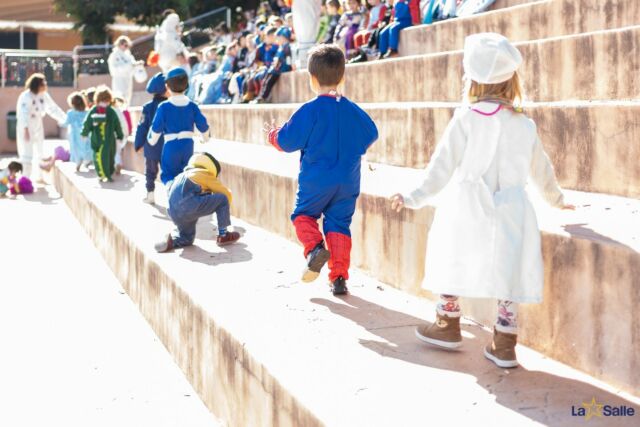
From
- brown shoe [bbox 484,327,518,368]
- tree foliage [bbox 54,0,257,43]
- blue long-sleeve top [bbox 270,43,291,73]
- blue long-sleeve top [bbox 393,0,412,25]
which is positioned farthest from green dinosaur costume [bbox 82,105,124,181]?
tree foliage [bbox 54,0,257,43]

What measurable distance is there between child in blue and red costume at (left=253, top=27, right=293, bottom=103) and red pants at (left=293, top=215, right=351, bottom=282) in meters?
7.23

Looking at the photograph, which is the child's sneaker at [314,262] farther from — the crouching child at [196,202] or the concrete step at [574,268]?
the crouching child at [196,202]

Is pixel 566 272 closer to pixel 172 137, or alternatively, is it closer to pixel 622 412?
pixel 622 412

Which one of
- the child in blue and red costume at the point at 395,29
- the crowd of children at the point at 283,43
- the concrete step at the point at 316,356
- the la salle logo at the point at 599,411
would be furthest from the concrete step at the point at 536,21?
the la salle logo at the point at 599,411

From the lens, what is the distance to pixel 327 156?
4.87 metres

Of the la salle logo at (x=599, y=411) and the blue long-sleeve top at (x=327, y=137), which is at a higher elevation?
the blue long-sleeve top at (x=327, y=137)

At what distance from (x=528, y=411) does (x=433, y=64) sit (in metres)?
4.60

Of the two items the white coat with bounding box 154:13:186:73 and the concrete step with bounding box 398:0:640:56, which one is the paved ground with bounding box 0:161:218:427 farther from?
the white coat with bounding box 154:13:186:73

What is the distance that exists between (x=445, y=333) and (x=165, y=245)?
3.00 m

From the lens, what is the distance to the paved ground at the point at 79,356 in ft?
14.3

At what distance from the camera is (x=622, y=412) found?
294 centimetres

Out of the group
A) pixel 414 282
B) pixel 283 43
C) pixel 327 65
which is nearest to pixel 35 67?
pixel 283 43

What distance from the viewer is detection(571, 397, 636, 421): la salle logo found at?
2.92 metres

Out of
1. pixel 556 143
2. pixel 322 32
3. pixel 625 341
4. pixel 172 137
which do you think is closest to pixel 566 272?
pixel 625 341
